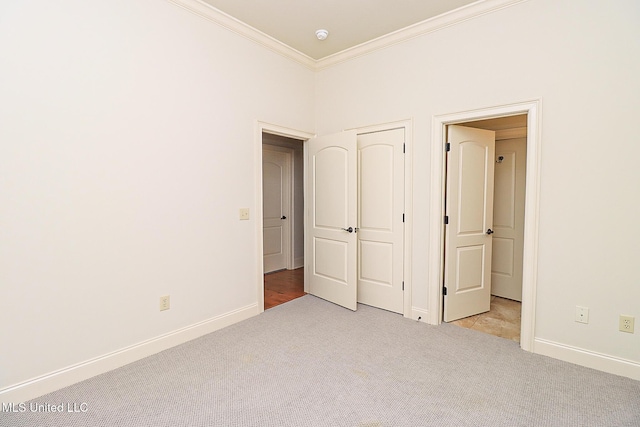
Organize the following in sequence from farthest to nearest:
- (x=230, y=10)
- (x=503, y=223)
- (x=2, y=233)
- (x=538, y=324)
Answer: (x=503, y=223)
(x=230, y=10)
(x=538, y=324)
(x=2, y=233)

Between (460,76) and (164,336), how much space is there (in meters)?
3.47

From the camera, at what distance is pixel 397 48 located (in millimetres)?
3262

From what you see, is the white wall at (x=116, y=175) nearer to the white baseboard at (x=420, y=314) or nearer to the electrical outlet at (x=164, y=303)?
the electrical outlet at (x=164, y=303)

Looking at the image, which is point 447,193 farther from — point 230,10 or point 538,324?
point 230,10

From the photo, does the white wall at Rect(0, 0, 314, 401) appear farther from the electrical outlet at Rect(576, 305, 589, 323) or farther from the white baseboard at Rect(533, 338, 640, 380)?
the electrical outlet at Rect(576, 305, 589, 323)

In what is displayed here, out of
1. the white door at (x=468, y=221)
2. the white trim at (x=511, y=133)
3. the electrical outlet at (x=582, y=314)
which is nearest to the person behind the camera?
the electrical outlet at (x=582, y=314)

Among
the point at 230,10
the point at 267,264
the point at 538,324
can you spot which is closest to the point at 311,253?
the point at 267,264

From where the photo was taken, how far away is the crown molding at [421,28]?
2.69 meters

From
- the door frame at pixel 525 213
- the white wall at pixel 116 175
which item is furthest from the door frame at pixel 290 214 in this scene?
the door frame at pixel 525 213

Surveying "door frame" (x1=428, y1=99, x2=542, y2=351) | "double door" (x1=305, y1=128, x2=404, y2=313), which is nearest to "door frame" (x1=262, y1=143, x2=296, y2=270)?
"double door" (x1=305, y1=128, x2=404, y2=313)

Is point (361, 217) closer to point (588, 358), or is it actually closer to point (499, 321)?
point (499, 321)

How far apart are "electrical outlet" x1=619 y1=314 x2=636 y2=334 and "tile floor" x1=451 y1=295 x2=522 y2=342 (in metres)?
0.75

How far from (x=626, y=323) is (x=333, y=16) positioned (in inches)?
134

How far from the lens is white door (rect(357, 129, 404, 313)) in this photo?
3344 millimetres
